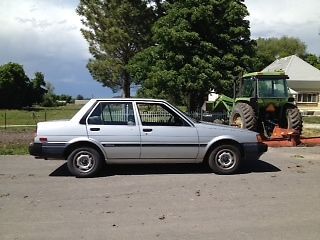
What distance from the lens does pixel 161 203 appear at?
300 inches

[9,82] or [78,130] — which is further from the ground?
[9,82]

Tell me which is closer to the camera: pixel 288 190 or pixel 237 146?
pixel 288 190

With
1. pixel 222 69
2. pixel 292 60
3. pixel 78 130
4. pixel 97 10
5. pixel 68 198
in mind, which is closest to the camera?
pixel 68 198

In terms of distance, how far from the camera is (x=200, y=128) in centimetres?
1006

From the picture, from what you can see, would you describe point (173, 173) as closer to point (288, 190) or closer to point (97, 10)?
point (288, 190)

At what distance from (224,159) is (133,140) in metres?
1.91

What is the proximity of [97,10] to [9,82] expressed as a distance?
31156 millimetres

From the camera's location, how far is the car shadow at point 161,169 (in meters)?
10.4

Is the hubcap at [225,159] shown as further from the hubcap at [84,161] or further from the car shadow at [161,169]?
the hubcap at [84,161]

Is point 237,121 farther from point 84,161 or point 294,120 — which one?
point 84,161

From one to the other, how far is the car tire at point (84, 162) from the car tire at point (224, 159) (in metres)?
2.29

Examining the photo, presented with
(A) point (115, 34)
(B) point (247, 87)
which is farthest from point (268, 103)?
(A) point (115, 34)

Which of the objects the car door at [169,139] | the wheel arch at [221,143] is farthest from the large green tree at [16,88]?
the wheel arch at [221,143]

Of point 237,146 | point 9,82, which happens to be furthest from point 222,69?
point 9,82
